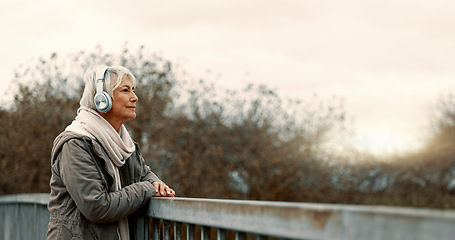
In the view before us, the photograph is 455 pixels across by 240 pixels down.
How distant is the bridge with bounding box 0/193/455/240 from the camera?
1.39m

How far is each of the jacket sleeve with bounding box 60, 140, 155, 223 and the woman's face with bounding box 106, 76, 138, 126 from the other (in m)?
0.40

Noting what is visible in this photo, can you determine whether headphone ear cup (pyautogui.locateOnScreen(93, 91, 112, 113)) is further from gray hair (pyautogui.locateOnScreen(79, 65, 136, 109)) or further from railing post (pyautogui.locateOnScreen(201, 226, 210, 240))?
railing post (pyautogui.locateOnScreen(201, 226, 210, 240))

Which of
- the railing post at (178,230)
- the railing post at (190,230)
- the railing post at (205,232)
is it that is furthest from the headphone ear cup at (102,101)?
the railing post at (205,232)

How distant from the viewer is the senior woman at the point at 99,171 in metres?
3.11

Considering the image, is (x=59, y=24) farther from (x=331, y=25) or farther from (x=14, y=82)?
(x=331, y=25)

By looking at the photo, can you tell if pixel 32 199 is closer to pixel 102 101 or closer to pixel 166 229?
pixel 102 101

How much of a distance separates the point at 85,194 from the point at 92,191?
36 mm

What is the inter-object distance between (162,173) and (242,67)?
153 inches

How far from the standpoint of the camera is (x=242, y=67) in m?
16.4

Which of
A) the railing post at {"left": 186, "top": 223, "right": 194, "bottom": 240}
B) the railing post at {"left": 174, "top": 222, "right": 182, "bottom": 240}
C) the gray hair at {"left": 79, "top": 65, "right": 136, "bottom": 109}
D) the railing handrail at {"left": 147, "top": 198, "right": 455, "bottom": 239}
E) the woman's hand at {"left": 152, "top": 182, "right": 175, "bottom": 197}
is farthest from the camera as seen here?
Result: the gray hair at {"left": 79, "top": 65, "right": 136, "bottom": 109}

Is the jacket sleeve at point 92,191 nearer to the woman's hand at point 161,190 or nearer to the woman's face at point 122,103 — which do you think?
the woman's hand at point 161,190

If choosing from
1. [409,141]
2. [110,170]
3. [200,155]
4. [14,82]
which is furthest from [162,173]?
[110,170]

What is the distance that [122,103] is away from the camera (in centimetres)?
355

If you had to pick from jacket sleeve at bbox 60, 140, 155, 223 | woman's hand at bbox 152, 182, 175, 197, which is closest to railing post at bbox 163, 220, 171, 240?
jacket sleeve at bbox 60, 140, 155, 223
